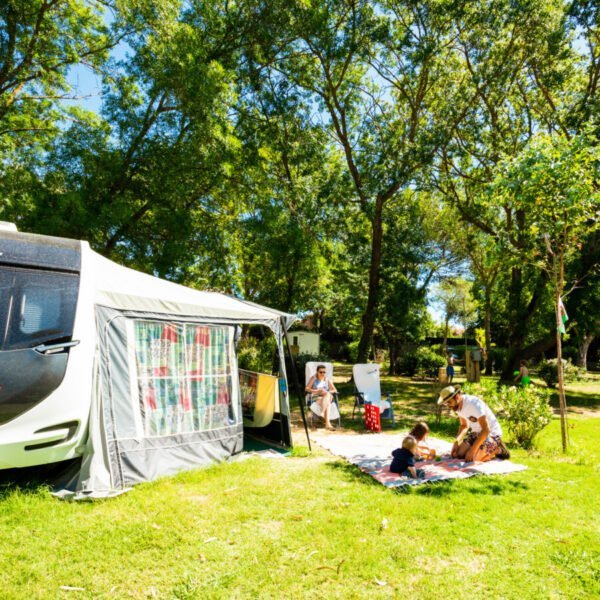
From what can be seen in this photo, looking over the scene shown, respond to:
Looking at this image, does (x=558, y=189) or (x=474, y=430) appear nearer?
(x=474, y=430)

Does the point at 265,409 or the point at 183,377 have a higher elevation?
the point at 183,377

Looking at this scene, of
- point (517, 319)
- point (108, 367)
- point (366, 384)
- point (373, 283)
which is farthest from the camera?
point (517, 319)

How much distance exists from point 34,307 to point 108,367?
0.93 meters

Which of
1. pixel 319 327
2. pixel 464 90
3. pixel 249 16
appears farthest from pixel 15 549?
pixel 319 327

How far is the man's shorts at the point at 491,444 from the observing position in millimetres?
5555

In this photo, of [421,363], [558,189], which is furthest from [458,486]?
[421,363]

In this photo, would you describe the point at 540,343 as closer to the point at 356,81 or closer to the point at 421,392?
the point at 421,392

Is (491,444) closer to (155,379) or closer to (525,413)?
(525,413)

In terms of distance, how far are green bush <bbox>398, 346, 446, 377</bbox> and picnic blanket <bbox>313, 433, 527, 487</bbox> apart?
1289 cm

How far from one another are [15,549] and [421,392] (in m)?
12.5

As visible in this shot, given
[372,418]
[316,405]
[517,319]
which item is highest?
[517,319]

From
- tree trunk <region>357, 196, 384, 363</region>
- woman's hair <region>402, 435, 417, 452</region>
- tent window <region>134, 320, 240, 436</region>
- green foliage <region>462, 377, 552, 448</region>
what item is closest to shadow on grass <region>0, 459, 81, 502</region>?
tent window <region>134, 320, 240, 436</region>

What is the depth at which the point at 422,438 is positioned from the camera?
531 cm

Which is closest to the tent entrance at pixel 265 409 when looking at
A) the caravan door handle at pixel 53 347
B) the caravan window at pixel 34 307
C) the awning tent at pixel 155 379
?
the awning tent at pixel 155 379
